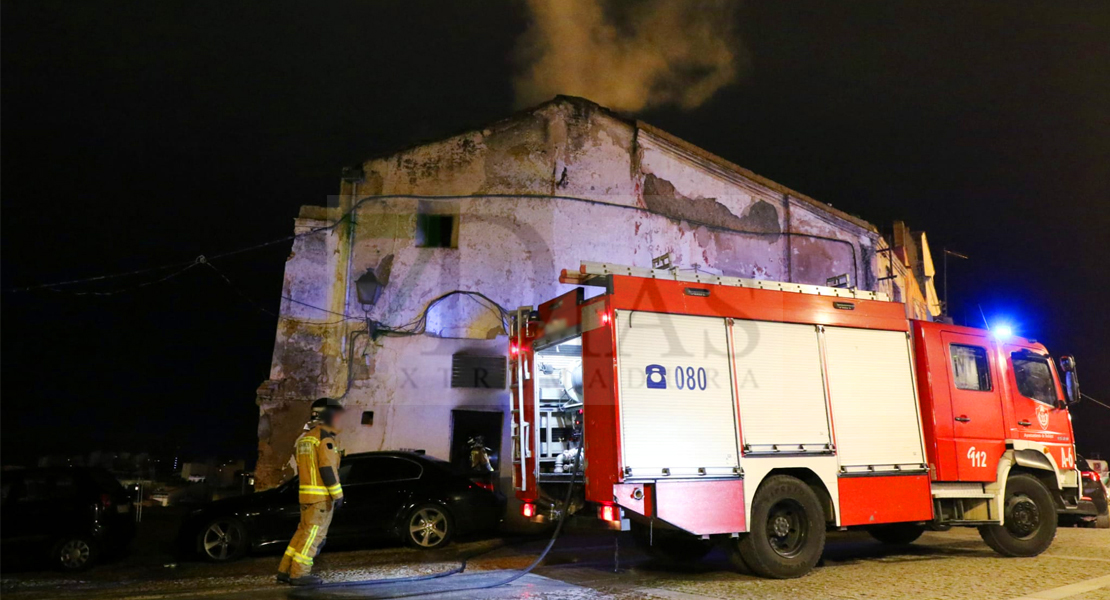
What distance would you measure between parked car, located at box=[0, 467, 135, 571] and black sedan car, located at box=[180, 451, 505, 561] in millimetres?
811

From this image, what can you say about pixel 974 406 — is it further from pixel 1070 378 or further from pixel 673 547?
pixel 673 547

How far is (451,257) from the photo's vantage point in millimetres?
12984

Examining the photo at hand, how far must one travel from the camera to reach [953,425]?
301 inches

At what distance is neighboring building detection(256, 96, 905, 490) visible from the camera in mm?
12219

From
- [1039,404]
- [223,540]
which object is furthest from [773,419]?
[223,540]

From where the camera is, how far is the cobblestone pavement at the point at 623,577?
579cm

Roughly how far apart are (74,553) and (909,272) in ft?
71.9

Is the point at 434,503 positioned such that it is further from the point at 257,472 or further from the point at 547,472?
the point at 257,472

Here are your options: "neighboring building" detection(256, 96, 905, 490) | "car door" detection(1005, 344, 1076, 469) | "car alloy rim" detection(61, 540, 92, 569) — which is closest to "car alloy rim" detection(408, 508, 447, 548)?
"neighboring building" detection(256, 96, 905, 490)

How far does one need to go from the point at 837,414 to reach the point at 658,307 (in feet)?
7.52

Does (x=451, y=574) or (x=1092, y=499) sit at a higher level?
(x=1092, y=499)

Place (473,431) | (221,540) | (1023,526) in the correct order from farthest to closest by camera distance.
Result: (473,431) → (221,540) → (1023,526)

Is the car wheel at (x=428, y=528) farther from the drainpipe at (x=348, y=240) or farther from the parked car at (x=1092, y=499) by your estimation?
the parked car at (x=1092, y=499)

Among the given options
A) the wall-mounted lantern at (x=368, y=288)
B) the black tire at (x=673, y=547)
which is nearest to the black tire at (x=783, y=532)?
the black tire at (x=673, y=547)
